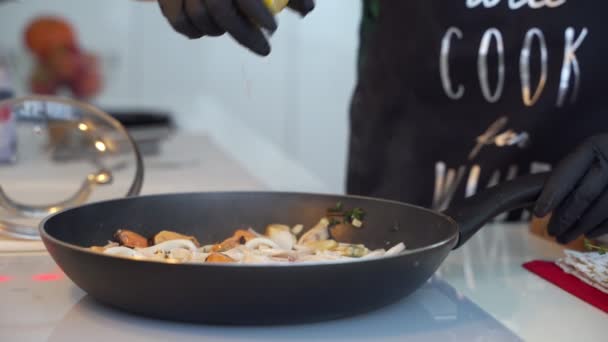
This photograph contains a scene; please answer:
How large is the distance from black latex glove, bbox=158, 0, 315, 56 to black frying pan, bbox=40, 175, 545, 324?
21 centimetres

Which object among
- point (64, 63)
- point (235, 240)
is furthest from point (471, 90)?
point (64, 63)

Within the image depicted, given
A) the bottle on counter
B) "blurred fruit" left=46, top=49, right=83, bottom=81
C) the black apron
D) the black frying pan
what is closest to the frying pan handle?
the black frying pan

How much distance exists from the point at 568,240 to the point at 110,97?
328 cm

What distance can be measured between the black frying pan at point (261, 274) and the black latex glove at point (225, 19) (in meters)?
0.21

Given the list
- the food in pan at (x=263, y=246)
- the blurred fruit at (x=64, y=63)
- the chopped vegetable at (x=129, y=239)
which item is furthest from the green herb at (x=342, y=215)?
the blurred fruit at (x=64, y=63)

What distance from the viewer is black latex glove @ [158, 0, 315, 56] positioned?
32.0 inches

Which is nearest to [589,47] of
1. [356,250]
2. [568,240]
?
[568,240]

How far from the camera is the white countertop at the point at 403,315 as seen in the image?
72 cm

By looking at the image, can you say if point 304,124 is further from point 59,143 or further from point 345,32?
Result: point 59,143

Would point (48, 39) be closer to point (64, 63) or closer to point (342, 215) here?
point (64, 63)

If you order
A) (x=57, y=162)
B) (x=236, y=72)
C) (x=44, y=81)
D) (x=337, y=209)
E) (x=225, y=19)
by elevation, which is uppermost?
(x=225, y=19)

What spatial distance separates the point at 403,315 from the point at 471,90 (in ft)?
2.00

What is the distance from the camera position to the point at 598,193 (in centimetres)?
93

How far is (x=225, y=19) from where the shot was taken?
32.7 inches
